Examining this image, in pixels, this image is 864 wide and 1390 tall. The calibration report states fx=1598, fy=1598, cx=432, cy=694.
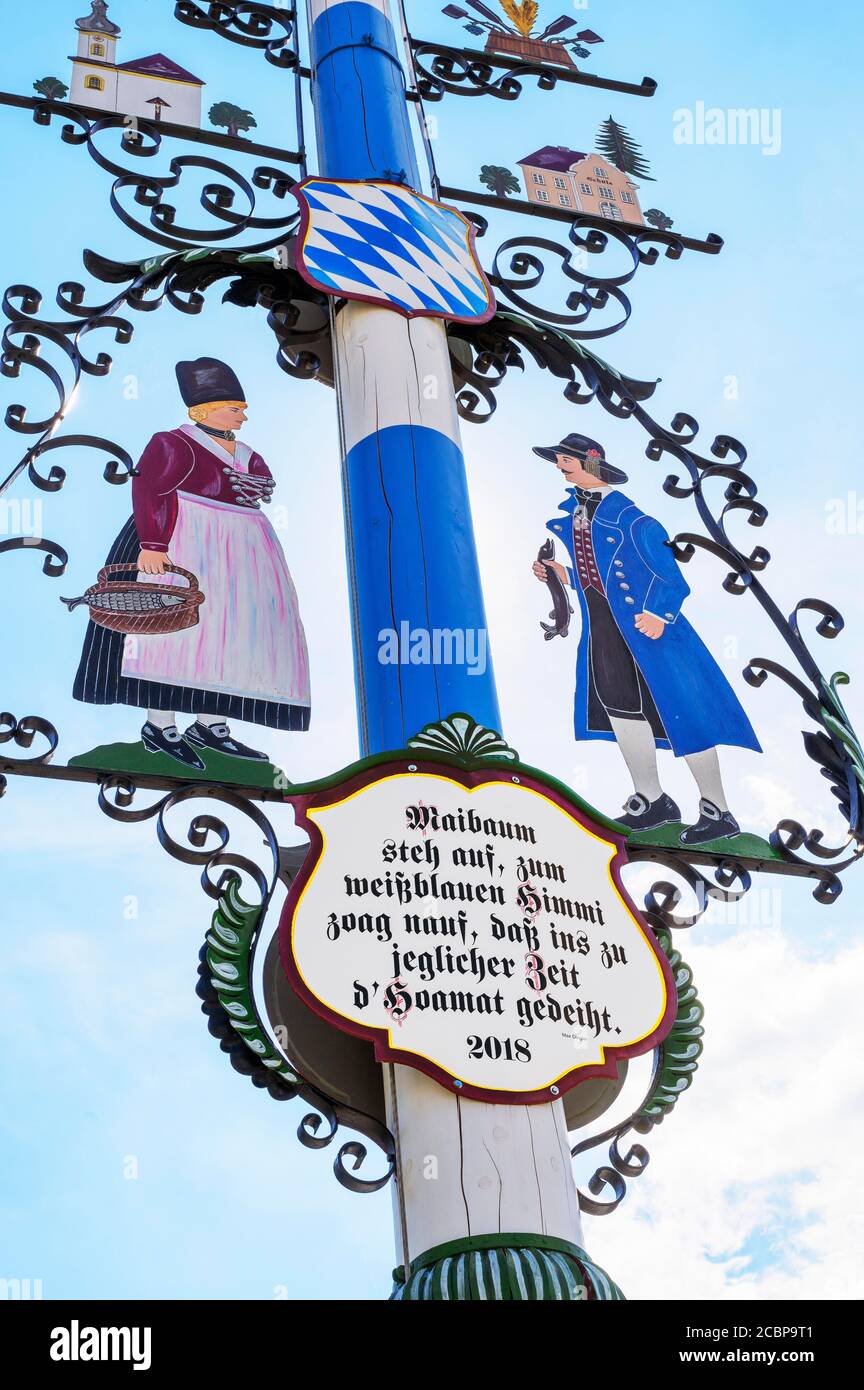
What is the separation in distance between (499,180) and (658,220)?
78cm

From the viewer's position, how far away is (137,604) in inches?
202

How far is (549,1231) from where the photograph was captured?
156 inches

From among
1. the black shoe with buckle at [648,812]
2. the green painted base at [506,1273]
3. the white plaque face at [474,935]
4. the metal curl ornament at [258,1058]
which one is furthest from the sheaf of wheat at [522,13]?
the green painted base at [506,1273]

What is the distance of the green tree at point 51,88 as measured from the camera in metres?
6.60

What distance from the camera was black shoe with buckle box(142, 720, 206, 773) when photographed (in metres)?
4.78

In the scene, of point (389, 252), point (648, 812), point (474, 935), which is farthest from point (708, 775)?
point (389, 252)

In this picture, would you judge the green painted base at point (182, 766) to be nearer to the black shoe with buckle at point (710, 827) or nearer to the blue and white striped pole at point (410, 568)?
the blue and white striped pole at point (410, 568)

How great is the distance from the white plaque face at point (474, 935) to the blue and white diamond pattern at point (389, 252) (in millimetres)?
2305

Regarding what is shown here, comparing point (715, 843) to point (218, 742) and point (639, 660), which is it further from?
point (218, 742)

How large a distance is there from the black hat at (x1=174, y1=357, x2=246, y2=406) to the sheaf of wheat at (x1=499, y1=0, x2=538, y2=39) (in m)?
3.27

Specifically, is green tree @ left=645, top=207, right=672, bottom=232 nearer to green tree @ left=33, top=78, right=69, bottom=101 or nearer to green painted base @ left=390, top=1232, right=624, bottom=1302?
green tree @ left=33, top=78, right=69, bottom=101

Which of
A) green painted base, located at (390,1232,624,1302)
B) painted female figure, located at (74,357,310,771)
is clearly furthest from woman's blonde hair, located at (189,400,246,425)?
green painted base, located at (390,1232,624,1302)

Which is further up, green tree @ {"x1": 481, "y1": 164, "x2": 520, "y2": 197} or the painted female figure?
green tree @ {"x1": 481, "y1": 164, "x2": 520, "y2": 197}
